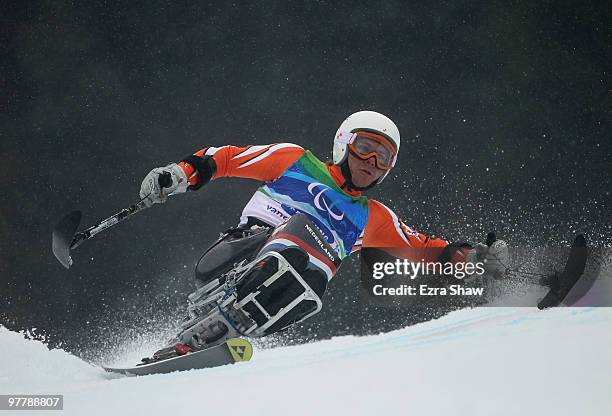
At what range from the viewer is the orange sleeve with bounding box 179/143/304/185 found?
4117mm

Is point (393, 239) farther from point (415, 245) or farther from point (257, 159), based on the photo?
point (257, 159)

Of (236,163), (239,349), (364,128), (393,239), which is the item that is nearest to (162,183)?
(236,163)

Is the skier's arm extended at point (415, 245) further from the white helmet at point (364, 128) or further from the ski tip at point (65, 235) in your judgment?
the ski tip at point (65, 235)

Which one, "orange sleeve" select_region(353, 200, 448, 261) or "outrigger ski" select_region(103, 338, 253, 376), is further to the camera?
"orange sleeve" select_region(353, 200, 448, 261)

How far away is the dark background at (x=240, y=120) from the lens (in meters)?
5.51

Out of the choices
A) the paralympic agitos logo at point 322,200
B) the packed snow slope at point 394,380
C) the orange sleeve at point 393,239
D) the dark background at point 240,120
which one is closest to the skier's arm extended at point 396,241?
the orange sleeve at point 393,239

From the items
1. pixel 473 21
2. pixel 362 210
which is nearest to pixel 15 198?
pixel 362 210

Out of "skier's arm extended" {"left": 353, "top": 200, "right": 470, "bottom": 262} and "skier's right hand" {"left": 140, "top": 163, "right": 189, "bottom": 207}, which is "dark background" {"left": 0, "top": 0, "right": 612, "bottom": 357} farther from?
"skier's right hand" {"left": 140, "top": 163, "right": 189, "bottom": 207}

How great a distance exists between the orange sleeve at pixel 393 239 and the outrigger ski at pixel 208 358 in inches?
39.7

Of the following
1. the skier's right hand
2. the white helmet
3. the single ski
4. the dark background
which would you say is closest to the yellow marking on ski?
the skier's right hand

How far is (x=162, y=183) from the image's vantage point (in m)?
3.83

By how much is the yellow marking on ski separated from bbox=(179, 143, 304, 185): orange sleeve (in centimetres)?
101

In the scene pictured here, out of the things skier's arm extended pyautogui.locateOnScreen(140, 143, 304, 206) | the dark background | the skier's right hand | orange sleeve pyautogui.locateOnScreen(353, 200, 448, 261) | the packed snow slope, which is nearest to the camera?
the packed snow slope

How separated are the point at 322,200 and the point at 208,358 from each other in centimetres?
106
